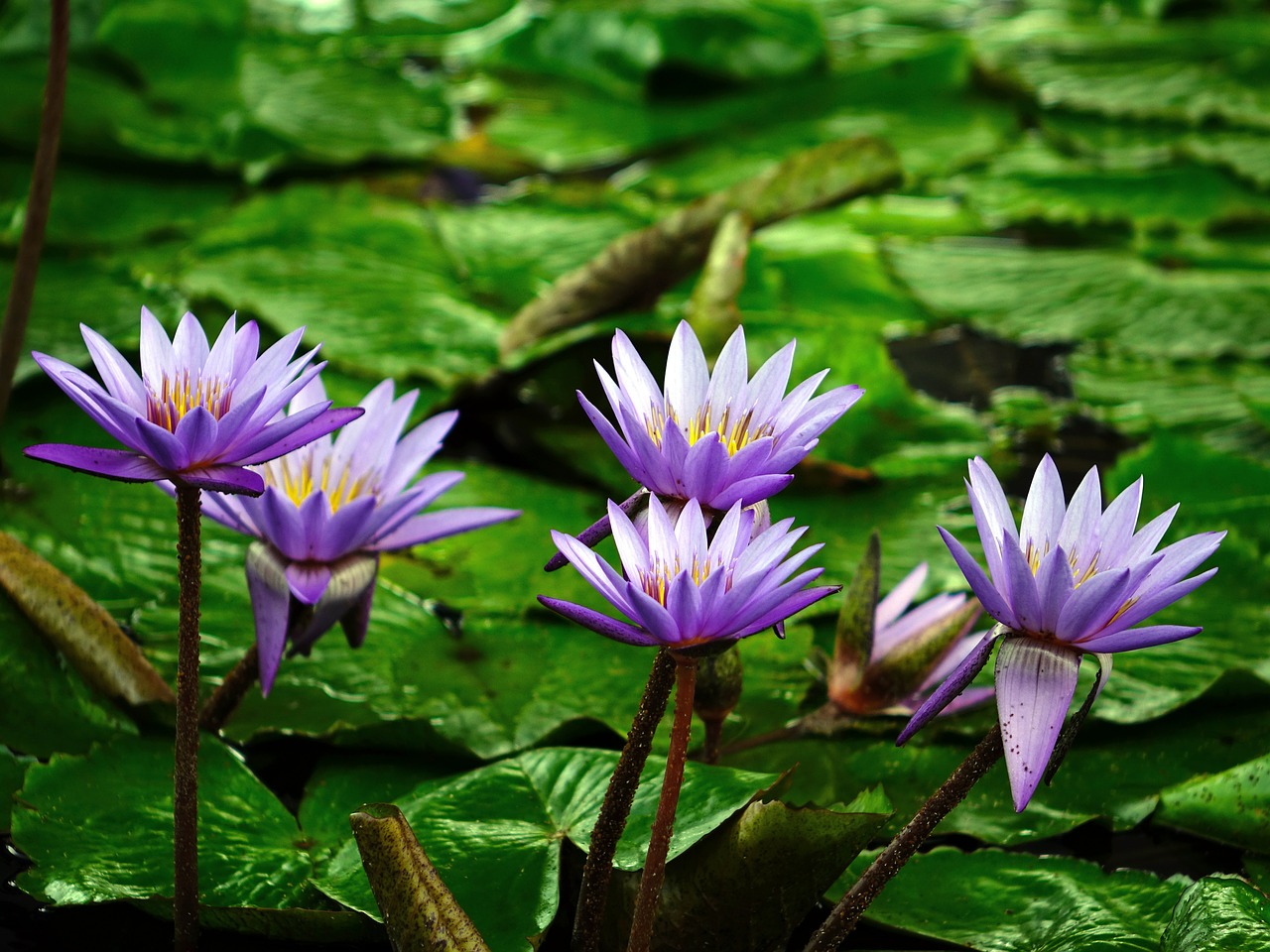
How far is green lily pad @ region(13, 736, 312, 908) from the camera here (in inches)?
30.7

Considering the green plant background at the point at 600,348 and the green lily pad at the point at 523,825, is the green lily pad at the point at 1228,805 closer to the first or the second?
the green plant background at the point at 600,348

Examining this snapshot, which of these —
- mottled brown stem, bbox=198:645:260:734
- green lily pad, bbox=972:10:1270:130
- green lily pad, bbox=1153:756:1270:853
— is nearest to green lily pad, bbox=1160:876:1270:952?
green lily pad, bbox=1153:756:1270:853

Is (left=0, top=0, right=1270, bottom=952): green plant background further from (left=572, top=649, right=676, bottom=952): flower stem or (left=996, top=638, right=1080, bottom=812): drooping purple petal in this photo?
(left=996, top=638, right=1080, bottom=812): drooping purple petal

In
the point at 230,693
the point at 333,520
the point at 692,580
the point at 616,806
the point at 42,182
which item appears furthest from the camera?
the point at 42,182

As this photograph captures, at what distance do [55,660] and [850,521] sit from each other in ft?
2.75

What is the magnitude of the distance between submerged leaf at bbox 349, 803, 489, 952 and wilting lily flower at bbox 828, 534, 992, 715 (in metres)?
0.43

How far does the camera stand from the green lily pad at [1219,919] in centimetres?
72

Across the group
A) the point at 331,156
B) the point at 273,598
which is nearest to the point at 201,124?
the point at 331,156

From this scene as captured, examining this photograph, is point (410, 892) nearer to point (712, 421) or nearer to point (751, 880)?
point (751, 880)

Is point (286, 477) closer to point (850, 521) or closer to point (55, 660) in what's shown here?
point (55, 660)

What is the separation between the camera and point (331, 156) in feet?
6.62

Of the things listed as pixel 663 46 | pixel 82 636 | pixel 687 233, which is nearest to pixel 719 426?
pixel 82 636

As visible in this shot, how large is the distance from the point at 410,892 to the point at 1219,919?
519 millimetres

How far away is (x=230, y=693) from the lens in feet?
2.97
